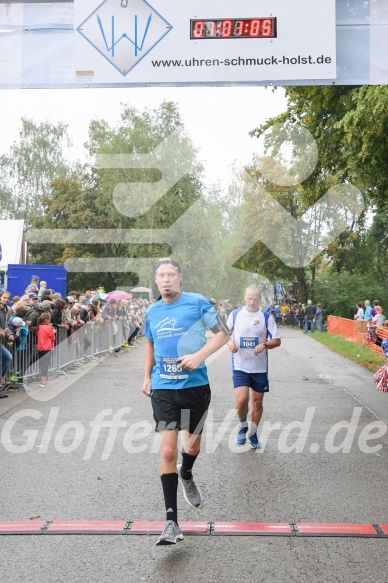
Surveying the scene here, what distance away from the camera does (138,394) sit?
1336 centimetres

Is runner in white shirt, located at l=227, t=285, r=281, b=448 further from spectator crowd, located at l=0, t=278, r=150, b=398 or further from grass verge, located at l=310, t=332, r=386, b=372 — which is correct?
grass verge, located at l=310, t=332, r=386, b=372

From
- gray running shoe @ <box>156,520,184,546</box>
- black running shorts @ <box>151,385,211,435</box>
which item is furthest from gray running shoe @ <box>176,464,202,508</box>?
gray running shoe @ <box>156,520,184,546</box>

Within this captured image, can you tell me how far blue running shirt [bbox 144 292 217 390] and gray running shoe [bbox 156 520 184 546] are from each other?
0.94 metres

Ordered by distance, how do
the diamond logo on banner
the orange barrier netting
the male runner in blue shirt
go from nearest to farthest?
the male runner in blue shirt → the diamond logo on banner → the orange barrier netting

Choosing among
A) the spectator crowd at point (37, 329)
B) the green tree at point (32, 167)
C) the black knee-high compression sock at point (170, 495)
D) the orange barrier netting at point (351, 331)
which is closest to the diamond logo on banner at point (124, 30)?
the black knee-high compression sock at point (170, 495)

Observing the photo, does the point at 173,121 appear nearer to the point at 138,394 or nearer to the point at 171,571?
the point at 138,394

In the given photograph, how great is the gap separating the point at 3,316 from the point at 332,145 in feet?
21.1

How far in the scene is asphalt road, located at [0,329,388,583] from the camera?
4723 millimetres

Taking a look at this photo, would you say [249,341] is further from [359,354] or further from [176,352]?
[359,354]

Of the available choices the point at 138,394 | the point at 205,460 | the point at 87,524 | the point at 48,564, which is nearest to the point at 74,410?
the point at 138,394

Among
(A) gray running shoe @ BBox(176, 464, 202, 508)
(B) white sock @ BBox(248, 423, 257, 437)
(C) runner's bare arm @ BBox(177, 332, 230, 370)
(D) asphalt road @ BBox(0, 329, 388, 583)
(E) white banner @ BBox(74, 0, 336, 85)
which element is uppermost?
(E) white banner @ BBox(74, 0, 336, 85)

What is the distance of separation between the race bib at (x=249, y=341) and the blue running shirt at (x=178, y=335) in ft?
9.51

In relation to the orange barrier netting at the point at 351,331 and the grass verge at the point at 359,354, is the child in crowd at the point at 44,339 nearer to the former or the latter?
the grass verge at the point at 359,354

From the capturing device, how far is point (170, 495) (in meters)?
5.41
